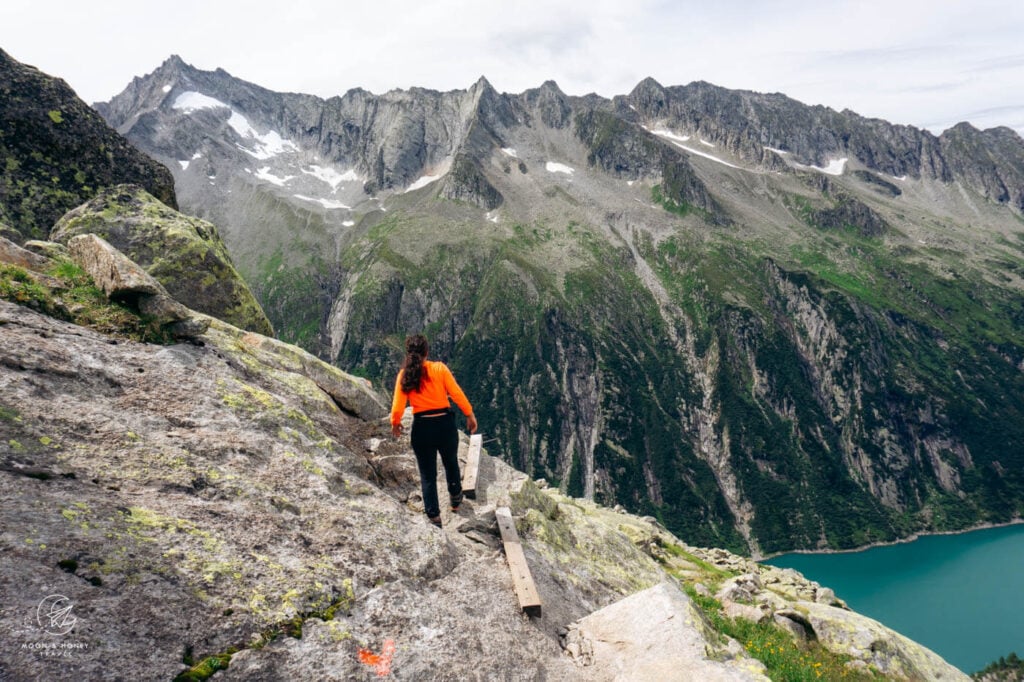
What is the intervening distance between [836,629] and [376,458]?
66.0 ft

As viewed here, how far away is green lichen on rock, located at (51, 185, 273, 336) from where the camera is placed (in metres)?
23.7

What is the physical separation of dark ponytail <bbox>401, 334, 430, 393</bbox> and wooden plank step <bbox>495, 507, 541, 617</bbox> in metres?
4.19

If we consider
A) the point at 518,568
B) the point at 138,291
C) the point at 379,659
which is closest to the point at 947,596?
the point at 518,568

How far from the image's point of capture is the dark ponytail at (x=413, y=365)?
40.2ft

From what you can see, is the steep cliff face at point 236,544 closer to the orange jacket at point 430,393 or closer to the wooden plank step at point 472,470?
the wooden plank step at point 472,470

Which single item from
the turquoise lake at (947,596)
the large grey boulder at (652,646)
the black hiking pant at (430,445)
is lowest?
the turquoise lake at (947,596)

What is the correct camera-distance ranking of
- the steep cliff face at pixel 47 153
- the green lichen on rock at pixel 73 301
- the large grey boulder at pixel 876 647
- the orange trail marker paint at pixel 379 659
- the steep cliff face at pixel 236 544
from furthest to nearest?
the steep cliff face at pixel 47 153 → the large grey boulder at pixel 876 647 → the green lichen on rock at pixel 73 301 → the orange trail marker paint at pixel 379 659 → the steep cliff face at pixel 236 544

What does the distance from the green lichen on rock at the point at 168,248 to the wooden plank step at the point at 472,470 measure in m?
15.1

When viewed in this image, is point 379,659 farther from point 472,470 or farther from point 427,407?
point 472,470

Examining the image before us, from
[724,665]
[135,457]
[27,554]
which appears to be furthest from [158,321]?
[724,665]
